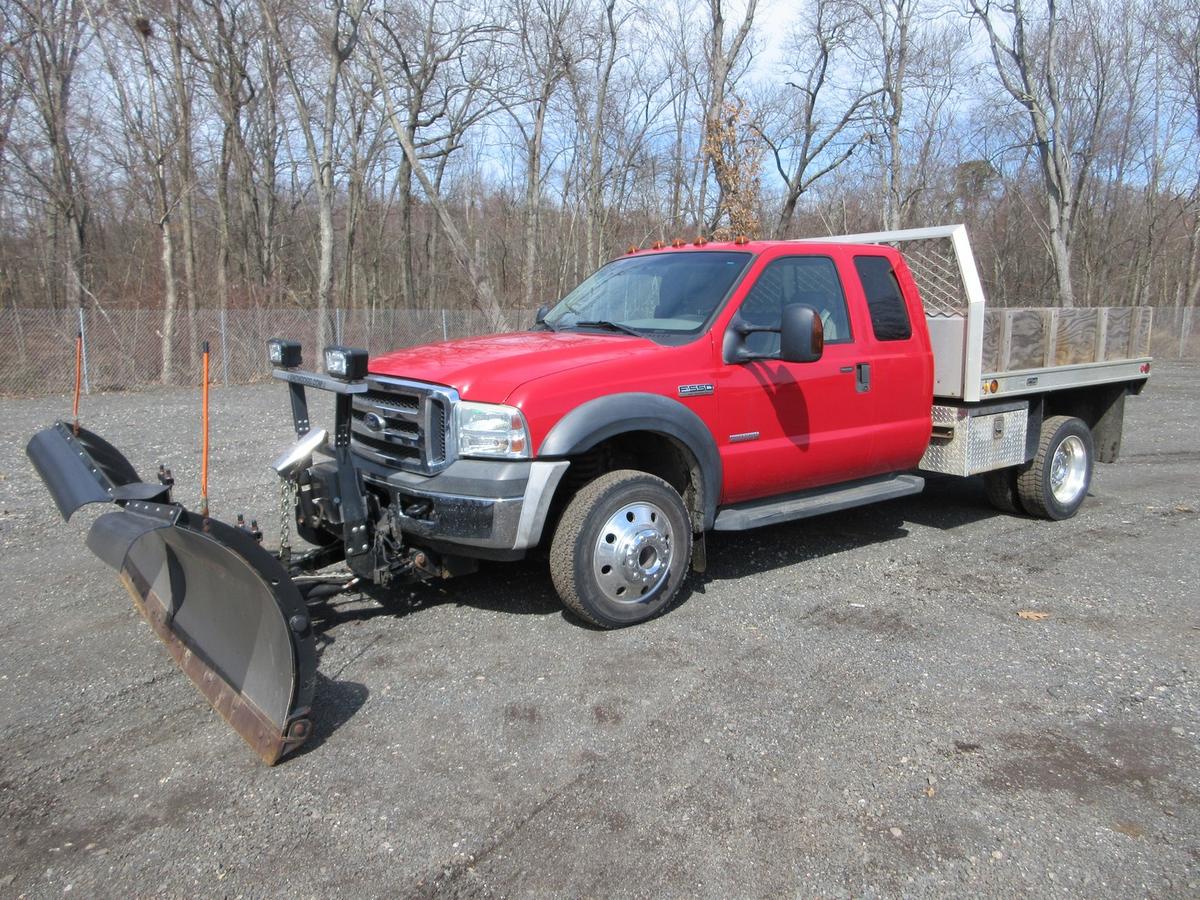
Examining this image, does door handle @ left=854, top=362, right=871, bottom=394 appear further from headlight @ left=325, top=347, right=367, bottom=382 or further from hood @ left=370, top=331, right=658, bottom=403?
headlight @ left=325, top=347, right=367, bottom=382

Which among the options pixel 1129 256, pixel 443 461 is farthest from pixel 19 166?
pixel 1129 256

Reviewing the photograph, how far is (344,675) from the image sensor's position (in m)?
4.07

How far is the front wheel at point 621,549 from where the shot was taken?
4.35 m

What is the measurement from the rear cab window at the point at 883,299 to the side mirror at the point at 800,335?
119cm

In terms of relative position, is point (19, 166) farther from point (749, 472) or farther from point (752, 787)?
point (752, 787)

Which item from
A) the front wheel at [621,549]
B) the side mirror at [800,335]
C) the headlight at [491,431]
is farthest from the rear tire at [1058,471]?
the headlight at [491,431]

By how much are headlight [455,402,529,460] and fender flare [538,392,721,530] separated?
128 millimetres

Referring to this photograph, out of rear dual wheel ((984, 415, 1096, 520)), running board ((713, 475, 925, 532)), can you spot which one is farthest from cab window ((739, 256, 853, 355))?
rear dual wheel ((984, 415, 1096, 520))

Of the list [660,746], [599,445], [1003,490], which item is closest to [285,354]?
[599,445]

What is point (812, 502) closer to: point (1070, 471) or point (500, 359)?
point (500, 359)

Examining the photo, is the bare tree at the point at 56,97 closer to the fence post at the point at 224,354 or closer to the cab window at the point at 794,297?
the fence post at the point at 224,354

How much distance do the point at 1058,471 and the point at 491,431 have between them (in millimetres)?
5203

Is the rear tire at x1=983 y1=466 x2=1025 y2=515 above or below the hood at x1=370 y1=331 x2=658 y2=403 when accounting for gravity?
below

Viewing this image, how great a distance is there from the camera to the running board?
5.03 meters
